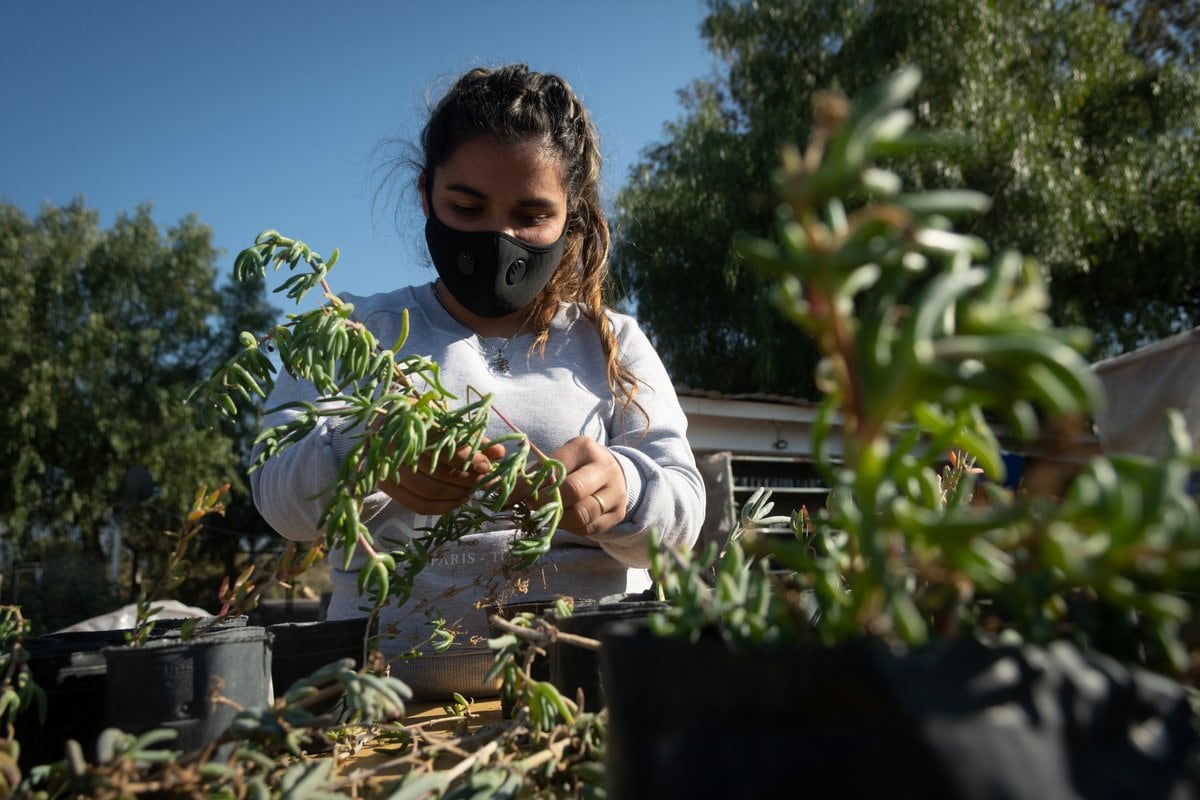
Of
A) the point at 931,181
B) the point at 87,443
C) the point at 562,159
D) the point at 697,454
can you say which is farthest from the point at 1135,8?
the point at 87,443

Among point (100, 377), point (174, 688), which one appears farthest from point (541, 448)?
point (100, 377)

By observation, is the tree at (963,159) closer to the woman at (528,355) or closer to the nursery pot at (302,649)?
the woman at (528,355)

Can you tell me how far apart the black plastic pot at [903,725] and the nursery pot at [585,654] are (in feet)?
1.54

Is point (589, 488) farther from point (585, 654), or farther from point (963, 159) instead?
point (963, 159)

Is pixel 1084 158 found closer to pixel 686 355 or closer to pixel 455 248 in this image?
pixel 686 355

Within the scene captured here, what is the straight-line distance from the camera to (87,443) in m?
18.7

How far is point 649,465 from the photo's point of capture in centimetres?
183

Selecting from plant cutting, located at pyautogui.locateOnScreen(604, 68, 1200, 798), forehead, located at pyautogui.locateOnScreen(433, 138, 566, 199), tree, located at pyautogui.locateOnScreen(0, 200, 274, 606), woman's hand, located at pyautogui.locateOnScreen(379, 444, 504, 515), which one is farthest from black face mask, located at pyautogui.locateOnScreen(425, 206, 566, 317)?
tree, located at pyautogui.locateOnScreen(0, 200, 274, 606)

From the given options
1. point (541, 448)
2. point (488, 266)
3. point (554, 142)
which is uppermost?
point (554, 142)

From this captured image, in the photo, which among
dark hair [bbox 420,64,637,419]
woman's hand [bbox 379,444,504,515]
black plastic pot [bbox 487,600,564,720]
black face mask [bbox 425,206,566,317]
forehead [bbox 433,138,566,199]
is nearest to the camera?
black plastic pot [bbox 487,600,564,720]

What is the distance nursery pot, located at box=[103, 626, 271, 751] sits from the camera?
0.68 m

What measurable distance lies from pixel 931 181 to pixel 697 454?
16.8 feet

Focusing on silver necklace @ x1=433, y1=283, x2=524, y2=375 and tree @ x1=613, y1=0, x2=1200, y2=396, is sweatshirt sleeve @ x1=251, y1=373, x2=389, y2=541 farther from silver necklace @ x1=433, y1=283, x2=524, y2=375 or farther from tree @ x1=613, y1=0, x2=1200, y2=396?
tree @ x1=613, y1=0, x2=1200, y2=396

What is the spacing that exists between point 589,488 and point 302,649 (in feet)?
1.72
